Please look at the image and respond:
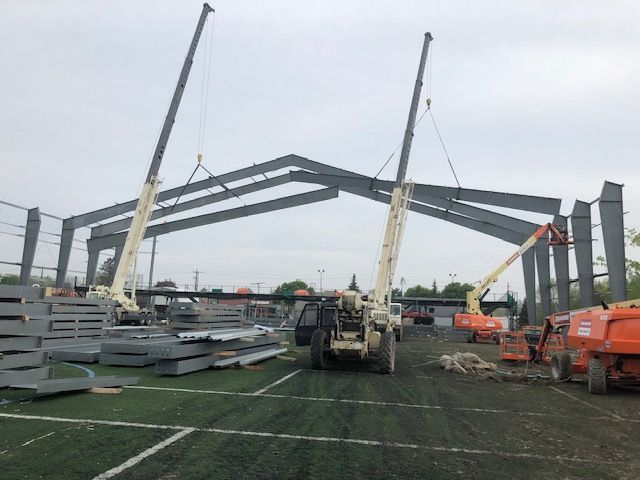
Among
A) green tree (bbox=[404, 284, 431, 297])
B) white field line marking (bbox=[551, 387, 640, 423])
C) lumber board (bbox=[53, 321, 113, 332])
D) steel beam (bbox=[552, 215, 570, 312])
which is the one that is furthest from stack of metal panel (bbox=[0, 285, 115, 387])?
green tree (bbox=[404, 284, 431, 297])

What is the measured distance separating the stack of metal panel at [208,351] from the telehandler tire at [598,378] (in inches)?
335

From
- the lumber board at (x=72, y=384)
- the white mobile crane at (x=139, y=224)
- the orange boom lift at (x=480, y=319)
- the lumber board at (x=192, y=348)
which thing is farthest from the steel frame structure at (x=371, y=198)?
the lumber board at (x=72, y=384)

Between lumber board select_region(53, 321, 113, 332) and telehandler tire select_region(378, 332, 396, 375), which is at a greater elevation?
lumber board select_region(53, 321, 113, 332)

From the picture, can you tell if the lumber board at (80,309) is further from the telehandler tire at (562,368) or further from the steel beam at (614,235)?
the steel beam at (614,235)

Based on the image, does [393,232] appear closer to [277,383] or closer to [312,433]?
[277,383]

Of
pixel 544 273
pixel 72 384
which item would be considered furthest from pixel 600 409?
pixel 544 273

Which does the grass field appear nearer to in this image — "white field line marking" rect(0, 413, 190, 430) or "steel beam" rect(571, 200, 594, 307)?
"white field line marking" rect(0, 413, 190, 430)

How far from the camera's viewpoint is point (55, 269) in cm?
3138

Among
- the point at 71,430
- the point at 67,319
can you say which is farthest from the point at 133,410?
the point at 67,319

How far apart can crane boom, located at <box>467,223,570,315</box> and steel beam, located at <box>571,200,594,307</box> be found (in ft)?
10.0

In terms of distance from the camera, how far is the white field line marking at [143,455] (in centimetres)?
452

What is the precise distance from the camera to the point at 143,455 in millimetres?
5117

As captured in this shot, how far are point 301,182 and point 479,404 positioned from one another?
23468 mm

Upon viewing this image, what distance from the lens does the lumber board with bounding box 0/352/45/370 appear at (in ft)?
26.2
